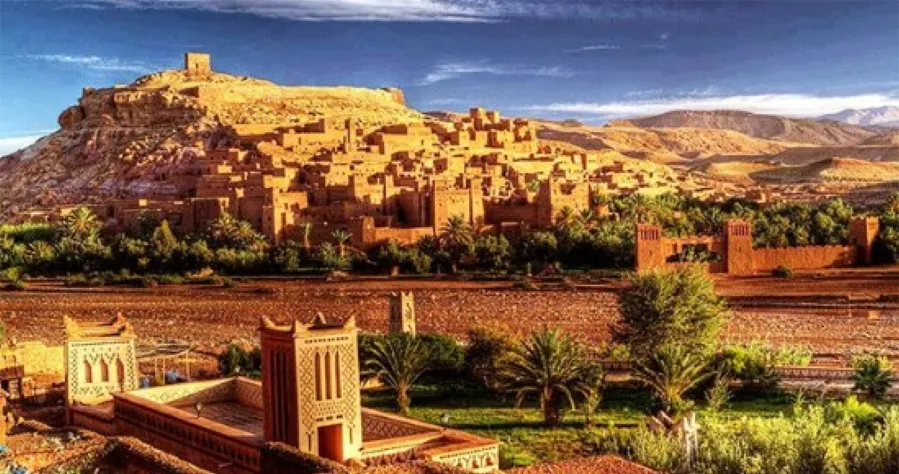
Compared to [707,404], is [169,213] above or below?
above

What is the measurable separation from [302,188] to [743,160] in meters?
69.9

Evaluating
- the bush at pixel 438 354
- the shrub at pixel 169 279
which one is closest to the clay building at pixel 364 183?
the shrub at pixel 169 279

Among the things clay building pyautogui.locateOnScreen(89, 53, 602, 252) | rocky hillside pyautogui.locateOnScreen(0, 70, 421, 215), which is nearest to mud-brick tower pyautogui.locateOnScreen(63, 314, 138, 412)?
clay building pyautogui.locateOnScreen(89, 53, 602, 252)

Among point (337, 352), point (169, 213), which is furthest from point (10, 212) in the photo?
point (337, 352)

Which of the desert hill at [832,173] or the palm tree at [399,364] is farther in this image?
the desert hill at [832,173]

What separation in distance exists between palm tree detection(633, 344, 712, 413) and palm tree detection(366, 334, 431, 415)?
10.1ft

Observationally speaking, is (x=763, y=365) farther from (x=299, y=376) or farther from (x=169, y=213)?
(x=169, y=213)

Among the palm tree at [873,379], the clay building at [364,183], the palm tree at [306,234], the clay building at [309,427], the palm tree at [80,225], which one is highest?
the clay building at [364,183]

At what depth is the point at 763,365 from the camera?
16969 mm

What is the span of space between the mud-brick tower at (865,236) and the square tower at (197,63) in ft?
115

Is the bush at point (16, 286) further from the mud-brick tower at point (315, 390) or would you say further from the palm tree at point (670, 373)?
the mud-brick tower at point (315, 390)

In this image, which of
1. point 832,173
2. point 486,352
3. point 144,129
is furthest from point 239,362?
point 832,173

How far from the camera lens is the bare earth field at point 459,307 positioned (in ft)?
79.6

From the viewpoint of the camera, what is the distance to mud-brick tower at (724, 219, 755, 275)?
30.7 m
